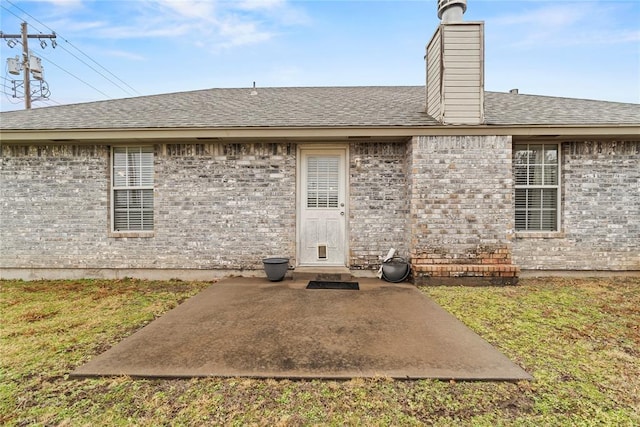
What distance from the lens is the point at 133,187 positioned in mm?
5785

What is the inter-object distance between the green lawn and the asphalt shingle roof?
3.52 metres

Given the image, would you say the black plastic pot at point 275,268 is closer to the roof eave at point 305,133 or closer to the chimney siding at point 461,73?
the roof eave at point 305,133

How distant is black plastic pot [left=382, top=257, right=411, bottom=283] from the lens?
5254mm

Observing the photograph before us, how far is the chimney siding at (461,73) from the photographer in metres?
5.26

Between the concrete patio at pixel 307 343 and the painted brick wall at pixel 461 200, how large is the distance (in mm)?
1345

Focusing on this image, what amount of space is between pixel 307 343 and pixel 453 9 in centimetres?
632

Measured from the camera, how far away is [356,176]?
224 inches

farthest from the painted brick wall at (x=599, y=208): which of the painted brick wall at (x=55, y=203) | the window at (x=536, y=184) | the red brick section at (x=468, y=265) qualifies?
the painted brick wall at (x=55, y=203)

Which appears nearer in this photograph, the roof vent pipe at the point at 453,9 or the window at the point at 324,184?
the roof vent pipe at the point at 453,9

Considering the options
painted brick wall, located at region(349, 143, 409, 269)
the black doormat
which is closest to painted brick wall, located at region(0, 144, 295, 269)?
the black doormat

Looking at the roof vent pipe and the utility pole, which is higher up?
the utility pole

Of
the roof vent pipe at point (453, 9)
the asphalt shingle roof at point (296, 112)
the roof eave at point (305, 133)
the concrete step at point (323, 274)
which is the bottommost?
the concrete step at point (323, 274)

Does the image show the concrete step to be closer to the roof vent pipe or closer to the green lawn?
the green lawn

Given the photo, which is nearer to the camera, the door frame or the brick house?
the brick house
